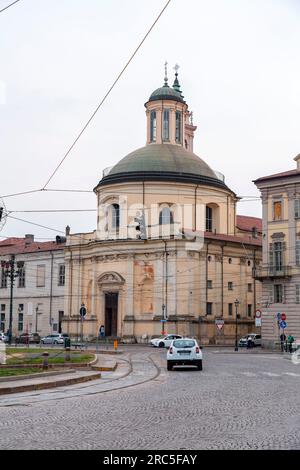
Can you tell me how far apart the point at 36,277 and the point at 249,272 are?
85.6 feet

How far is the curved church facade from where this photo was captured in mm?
64375

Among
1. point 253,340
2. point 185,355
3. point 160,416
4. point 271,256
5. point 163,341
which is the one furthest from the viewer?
point 253,340

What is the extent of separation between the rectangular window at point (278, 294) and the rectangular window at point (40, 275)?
34.5 metres

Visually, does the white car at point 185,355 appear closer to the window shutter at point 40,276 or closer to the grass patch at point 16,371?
the grass patch at point 16,371

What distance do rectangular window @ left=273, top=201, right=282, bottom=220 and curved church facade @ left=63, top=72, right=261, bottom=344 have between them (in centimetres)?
1198

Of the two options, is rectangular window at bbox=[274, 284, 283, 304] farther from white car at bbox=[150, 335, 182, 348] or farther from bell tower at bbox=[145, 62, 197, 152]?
bell tower at bbox=[145, 62, 197, 152]

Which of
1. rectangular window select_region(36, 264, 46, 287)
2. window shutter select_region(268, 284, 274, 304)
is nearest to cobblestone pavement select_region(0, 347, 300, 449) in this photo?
window shutter select_region(268, 284, 274, 304)

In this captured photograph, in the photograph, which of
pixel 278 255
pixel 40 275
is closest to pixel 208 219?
pixel 278 255

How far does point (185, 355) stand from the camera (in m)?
28.5

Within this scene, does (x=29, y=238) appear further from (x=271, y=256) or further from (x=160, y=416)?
(x=160, y=416)

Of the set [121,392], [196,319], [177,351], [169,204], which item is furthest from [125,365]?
[169,204]

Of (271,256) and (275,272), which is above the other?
(271,256)

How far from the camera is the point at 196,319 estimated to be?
210 ft

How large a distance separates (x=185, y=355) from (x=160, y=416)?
15.0 meters
